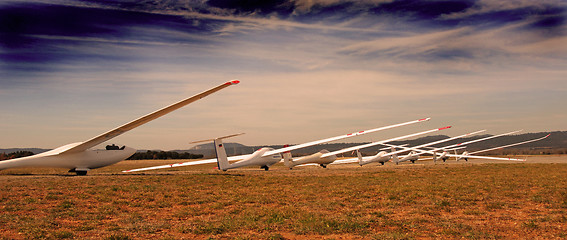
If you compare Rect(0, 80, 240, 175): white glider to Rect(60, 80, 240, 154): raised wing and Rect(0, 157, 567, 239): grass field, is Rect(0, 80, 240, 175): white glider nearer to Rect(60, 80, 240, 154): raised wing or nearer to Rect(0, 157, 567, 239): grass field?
Rect(60, 80, 240, 154): raised wing

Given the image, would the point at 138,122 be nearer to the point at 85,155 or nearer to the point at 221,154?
the point at 85,155

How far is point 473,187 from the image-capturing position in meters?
15.7

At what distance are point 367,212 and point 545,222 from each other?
4.00m

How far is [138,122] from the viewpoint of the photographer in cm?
1980

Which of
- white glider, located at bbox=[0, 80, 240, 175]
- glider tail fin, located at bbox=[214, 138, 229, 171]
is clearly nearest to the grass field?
white glider, located at bbox=[0, 80, 240, 175]

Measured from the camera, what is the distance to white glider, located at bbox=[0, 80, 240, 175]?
64.2 ft

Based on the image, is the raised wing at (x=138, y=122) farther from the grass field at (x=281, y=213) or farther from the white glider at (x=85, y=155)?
the grass field at (x=281, y=213)

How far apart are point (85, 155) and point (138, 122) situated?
520 cm

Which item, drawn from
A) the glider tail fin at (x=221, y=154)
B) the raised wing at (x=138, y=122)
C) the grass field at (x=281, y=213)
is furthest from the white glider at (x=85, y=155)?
the glider tail fin at (x=221, y=154)

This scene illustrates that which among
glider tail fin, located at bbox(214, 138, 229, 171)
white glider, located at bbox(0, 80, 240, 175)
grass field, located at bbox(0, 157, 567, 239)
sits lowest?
grass field, located at bbox(0, 157, 567, 239)

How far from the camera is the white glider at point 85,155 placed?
1957 cm

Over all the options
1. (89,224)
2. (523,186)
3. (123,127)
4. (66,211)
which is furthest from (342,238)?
(123,127)

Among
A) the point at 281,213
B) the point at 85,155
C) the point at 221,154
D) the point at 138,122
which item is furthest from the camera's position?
the point at 221,154

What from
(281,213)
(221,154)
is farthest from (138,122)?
(281,213)
